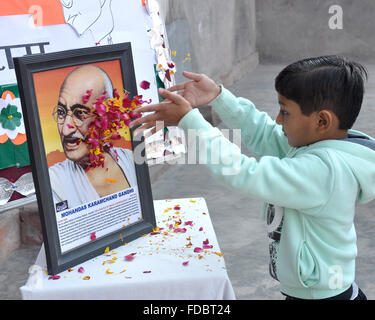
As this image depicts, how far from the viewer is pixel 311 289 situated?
1240 mm

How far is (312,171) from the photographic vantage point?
113 centimetres

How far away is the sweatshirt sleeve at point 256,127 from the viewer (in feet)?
4.86

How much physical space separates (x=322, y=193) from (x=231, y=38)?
6.61 metres

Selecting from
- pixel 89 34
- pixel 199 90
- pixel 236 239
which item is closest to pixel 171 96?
pixel 199 90

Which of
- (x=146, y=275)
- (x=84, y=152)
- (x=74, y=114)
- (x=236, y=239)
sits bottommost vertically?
(x=236, y=239)

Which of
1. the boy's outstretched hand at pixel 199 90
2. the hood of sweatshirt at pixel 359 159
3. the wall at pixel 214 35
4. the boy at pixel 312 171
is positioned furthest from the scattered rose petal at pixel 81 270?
the wall at pixel 214 35

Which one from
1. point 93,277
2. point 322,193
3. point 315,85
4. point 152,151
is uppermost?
point 315,85

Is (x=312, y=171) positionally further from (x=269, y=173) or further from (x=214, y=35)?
(x=214, y=35)

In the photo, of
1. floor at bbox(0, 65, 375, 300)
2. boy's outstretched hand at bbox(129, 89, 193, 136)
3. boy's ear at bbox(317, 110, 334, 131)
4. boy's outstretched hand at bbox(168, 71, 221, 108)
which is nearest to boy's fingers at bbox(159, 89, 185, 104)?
boy's outstretched hand at bbox(129, 89, 193, 136)

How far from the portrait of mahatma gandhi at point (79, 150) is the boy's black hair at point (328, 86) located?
20.2 inches

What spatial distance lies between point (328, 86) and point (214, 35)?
552cm

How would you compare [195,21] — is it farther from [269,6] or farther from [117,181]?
[117,181]

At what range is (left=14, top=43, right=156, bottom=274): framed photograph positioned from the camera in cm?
124
